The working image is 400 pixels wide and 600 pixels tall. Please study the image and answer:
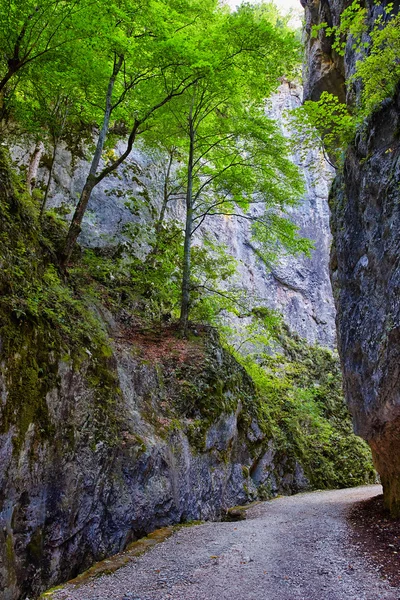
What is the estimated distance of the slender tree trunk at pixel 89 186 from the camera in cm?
790

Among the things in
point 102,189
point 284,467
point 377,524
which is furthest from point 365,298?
point 102,189

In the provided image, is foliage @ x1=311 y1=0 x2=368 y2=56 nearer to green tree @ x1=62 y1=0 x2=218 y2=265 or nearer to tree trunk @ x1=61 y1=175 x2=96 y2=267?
green tree @ x1=62 y1=0 x2=218 y2=265

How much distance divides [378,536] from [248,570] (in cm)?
244

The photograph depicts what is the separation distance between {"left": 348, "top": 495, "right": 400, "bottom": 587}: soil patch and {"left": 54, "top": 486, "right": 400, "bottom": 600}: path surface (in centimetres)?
16

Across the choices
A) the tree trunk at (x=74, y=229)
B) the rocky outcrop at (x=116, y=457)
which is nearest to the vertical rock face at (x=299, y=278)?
the rocky outcrop at (x=116, y=457)

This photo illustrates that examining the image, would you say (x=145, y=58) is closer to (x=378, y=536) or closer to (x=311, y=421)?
(x=378, y=536)

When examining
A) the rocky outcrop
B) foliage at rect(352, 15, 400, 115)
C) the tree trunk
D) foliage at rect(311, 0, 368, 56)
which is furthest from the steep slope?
foliage at rect(311, 0, 368, 56)

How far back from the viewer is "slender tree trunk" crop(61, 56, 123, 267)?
7.90 meters

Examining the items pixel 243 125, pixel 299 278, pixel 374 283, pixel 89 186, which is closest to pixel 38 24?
pixel 89 186

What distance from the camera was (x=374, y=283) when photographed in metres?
6.58

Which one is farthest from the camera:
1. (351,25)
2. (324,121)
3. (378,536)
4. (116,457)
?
(324,121)

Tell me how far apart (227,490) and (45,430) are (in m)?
6.34

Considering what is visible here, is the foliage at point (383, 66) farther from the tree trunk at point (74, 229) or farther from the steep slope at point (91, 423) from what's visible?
the steep slope at point (91, 423)

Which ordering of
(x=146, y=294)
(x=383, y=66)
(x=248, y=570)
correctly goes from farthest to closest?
(x=146, y=294) < (x=383, y=66) < (x=248, y=570)
